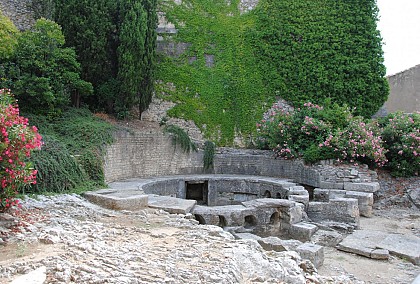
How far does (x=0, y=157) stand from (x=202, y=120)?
11727 millimetres

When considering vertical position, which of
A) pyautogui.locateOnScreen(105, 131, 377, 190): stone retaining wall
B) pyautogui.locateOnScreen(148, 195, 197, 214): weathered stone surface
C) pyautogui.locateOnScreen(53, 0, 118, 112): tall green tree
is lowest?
pyautogui.locateOnScreen(148, 195, 197, 214): weathered stone surface

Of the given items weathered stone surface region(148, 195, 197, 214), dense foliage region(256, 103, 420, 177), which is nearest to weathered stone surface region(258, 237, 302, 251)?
weathered stone surface region(148, 195, 197, 214)

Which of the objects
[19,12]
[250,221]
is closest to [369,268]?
[250,221]

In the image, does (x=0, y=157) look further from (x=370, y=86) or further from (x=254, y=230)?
(x=370, y=86)

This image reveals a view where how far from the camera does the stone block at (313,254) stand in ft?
20.9

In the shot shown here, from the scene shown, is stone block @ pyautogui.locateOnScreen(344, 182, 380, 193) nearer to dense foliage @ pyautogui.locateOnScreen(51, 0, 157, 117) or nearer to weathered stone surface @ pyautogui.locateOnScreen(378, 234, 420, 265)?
weathered stone surface @ pyautogui.locateOnScreen(378, 234, 420, 265)

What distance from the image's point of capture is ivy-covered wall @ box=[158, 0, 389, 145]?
1612 cm

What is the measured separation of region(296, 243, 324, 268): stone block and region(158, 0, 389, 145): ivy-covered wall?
989cm

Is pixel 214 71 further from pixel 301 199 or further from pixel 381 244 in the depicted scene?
pixel 381 244

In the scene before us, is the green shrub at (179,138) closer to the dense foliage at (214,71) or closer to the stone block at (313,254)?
the dense foliage at (214,71)

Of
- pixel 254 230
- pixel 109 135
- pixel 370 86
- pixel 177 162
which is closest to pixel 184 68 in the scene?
pixel 177 162

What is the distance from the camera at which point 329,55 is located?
16.2 metres

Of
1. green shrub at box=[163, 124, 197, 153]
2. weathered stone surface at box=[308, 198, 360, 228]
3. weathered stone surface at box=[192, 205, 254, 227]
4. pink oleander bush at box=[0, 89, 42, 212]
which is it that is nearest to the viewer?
pink oleander bush at box=[0, 89, 42, 212]

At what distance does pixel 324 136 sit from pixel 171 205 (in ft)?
24.1
